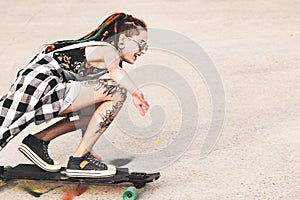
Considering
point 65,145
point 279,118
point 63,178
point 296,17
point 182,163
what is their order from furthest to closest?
point 296,17, point 279,118, point 65,145, point 182,163, point 63,178

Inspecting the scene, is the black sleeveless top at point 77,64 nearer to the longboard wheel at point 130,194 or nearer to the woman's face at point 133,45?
the woman's face at point 133,45

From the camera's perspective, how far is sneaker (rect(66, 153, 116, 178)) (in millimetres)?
3598

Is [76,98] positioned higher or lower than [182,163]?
higher

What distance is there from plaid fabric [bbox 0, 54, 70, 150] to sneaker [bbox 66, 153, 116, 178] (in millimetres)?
322

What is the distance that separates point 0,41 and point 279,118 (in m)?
4.12

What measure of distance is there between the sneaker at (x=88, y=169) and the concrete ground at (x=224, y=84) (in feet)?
0.56

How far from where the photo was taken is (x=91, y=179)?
3609mm

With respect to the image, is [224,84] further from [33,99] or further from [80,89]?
[33,99]

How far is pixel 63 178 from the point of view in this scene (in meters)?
3.61

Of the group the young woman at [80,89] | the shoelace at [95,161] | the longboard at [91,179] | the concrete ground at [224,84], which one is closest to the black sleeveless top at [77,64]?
the young woman at [80,89]

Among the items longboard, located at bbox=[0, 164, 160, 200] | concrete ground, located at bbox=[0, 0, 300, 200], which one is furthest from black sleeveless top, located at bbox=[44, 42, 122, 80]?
concrete ground, located at bbox=[0, 0, 300, 200]

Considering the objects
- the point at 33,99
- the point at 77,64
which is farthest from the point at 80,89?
the point at 33,99

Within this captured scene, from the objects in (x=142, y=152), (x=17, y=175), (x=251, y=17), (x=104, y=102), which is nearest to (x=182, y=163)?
(x=142, y=152)

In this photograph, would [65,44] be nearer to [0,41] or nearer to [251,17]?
[0,41]
